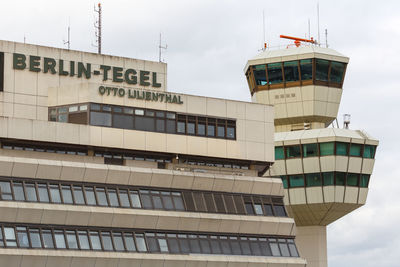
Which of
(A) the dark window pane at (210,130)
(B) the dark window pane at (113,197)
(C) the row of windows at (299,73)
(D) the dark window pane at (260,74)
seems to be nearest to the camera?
(B) the dark window pane at (113,197)

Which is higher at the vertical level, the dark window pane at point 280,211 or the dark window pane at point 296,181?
the dark window pane at point 296,181

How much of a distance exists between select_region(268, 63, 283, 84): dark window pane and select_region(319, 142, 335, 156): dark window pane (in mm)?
10508

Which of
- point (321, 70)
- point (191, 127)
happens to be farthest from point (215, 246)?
point (321, 70)

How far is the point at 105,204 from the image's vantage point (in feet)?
210

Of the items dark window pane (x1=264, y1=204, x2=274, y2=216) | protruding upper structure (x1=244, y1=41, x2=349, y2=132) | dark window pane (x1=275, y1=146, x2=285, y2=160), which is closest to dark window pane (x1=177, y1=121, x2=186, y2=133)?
dark window pane (x1=264, y1=204, x2=274, y2=216)

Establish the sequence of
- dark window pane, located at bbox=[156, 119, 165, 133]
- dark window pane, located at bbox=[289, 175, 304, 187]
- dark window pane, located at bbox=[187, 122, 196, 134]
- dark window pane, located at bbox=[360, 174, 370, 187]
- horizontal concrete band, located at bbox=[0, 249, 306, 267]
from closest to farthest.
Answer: horizontal concrete band, located at bbox=[0, 249, 306, 267]
dark window pane, located at bbox=[156, 119, 165, 133]
dark window pane, located at bbox=[187, 122, 196, 134]
dark window pane, located at bbox=[360, 174, 370, 187]
dark window pane, located at bbox=[289, 175, 304, 187]

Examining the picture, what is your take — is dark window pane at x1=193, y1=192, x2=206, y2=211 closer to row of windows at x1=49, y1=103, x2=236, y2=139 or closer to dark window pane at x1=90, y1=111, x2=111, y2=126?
row of windows at x1=49, y1=103, x2=236, y2=139

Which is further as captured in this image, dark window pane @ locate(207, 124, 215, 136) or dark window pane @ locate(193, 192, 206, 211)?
dark window pane @ locate(207, 124, 215, 136)

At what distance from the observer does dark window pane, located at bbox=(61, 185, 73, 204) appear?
62594 millimetres

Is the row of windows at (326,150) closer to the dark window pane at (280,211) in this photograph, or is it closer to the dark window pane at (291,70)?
the dark window pane at (291,70)

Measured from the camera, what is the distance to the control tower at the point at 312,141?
97188mm

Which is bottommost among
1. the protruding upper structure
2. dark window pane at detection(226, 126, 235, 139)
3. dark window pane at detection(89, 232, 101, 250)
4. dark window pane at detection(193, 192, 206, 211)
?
dark window pane at detection(89, 232, 101, 250)

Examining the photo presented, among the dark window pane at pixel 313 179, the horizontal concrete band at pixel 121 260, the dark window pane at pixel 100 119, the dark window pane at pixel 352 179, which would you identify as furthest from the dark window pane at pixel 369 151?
the dark window pane at pixel 100 119

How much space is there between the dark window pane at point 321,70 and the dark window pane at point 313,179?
1129 cm
